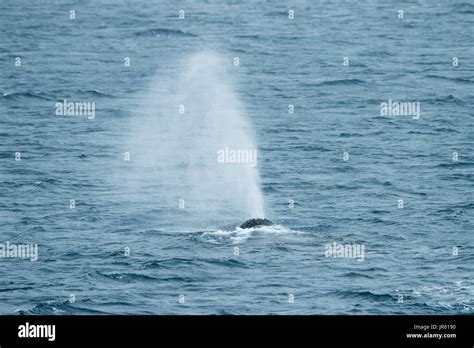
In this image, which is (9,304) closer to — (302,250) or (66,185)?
(302,250)

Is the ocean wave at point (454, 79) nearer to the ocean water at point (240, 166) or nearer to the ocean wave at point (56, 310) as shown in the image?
the ocean water at point (240, 166)

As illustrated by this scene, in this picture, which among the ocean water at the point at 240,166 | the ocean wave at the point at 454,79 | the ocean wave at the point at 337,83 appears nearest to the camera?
the ocean water at the point at 240,166

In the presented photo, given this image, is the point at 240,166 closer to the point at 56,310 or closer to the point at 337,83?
the point at 337,83

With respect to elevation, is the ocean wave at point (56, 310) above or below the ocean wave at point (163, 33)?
below

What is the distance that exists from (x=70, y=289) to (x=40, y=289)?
1342 millimetres

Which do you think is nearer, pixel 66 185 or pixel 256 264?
pixel 256 264

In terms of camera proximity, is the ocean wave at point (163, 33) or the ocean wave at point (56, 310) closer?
the ocean wave at point (56, 310)

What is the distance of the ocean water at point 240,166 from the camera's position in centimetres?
5475

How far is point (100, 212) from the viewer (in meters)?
71.6

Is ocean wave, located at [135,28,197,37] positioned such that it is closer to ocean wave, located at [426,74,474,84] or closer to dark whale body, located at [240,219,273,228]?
ocean wave, located at [426,74,474,84]

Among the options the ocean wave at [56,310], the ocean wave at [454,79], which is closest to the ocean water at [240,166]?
the ocean wave at [56,310]

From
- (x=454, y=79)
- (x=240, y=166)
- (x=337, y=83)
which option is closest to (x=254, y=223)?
(x=240, y=166)
